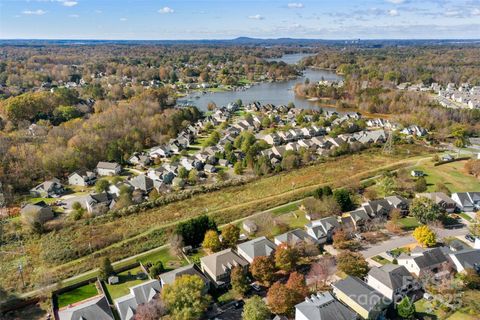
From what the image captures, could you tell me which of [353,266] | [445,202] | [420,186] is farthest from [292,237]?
[420,186]

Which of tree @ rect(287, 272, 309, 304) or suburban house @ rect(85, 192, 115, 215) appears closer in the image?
tree @ rect(287, 272, 309, 304)

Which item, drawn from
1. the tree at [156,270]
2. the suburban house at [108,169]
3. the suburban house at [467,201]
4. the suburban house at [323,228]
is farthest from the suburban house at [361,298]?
the suburban house at [108,169]

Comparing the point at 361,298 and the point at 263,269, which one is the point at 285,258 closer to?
the point at 263,269

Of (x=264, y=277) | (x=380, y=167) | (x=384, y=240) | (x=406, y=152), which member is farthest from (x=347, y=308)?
(x=406, y=152)

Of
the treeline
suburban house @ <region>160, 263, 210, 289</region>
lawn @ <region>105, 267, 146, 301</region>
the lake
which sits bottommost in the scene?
lawn @ <region>105, 267, 146, 301</region>

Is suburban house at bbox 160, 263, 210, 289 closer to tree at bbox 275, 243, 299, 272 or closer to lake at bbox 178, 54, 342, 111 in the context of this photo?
tree at bbox 275, 243, 299, 272

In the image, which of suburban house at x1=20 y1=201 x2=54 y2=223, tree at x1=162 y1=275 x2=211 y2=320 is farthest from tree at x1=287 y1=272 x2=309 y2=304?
suburban house at x1=20 y1=201 x2=54 y2=223

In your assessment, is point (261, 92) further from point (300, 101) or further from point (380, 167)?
point (380, 167)
